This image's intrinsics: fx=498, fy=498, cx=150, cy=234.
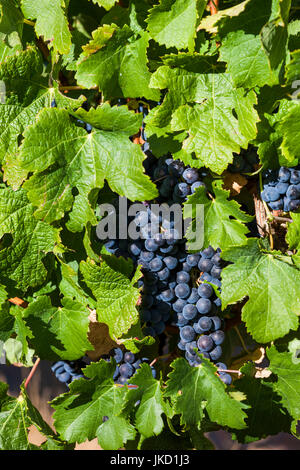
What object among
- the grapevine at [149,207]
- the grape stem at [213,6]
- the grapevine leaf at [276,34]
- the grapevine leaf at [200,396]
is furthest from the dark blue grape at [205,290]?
the grape stem at [213,6]

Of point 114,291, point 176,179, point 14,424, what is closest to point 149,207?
point 176,179

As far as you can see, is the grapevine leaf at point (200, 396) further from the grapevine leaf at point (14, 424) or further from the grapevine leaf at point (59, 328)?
the grapevine leaf at point (14, 424)

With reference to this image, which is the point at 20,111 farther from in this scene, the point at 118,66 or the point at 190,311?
the point at 190,311


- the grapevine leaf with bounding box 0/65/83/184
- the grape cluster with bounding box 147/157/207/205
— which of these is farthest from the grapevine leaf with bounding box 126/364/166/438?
the grapevine leaf with bounding box 0/65/83/184

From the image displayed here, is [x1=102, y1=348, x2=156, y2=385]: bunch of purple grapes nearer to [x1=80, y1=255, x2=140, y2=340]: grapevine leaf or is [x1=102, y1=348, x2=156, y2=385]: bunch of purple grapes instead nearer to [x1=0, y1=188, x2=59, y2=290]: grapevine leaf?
[x1=80, y1=255, x2=140, y2=340]: grapevine leaf

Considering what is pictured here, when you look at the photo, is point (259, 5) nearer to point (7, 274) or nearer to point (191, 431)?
point (7, 274)

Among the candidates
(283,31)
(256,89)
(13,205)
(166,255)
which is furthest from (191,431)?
(283,31)
